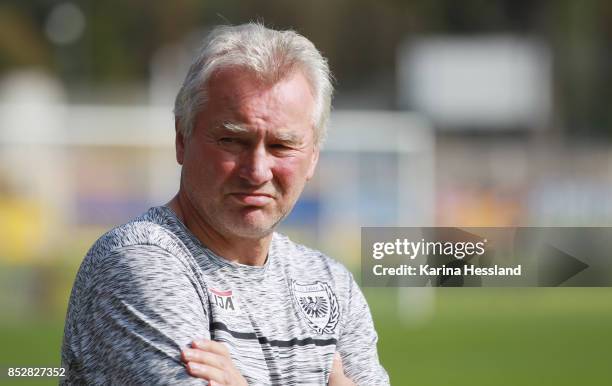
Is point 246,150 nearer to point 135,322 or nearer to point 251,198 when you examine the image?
point 251,198

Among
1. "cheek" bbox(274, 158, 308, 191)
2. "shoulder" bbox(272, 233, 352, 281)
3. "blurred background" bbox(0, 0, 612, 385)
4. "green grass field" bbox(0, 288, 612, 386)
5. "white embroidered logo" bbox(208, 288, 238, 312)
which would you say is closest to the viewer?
"white embroidered logo" bbox(208, 288, 238, 312)

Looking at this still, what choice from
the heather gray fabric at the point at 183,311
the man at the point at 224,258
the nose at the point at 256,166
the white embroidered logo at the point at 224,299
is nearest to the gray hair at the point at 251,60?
the man at the point at 224,258

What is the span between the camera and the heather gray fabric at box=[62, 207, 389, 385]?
7.41ft

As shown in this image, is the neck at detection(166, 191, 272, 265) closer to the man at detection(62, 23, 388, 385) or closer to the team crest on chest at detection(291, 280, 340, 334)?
the man at detection(62, 23, 388, 385)

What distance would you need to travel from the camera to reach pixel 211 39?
96.8 inches

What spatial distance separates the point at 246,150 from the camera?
2.46m

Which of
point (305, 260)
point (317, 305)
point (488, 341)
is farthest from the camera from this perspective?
point (488, 341)

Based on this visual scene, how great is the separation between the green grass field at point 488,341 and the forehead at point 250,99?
637 cm

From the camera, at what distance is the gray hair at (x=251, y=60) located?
7.97 ft

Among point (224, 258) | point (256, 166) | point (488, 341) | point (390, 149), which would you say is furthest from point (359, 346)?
point (390, 149)

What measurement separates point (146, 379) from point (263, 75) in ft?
2.07

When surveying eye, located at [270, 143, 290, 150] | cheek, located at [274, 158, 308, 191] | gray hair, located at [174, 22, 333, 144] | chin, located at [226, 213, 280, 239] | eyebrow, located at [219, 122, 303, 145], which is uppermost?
gray hair, located at [174, 22, 333, 144]

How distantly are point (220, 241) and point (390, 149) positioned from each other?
1650 cm

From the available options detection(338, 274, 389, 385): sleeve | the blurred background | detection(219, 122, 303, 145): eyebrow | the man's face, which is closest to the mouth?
the man's face
